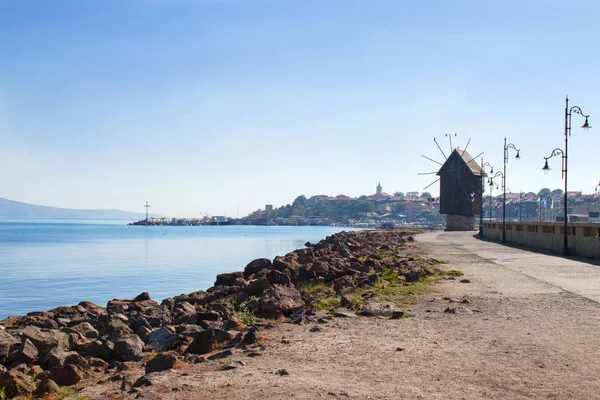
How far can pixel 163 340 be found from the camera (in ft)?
34.7

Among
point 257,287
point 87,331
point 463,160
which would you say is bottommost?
point 87,331

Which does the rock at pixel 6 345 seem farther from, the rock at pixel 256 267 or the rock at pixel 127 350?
the rock at pixel 256 267

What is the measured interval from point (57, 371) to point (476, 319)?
6772mm

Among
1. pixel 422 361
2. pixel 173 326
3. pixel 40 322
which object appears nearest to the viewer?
pixel 422 361

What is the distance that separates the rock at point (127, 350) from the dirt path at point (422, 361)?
1196 mm

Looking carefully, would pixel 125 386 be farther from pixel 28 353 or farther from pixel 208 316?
pixel 208 316

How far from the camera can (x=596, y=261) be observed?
25.4 m

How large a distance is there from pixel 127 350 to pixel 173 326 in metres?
2.21

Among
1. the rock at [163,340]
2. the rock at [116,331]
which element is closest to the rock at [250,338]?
the rock at [163,340]

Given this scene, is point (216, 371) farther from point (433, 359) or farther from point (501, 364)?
point (501, 364)

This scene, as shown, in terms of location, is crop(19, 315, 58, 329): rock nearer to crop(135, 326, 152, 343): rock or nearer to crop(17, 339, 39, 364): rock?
crop(135, 326, 152, 343): rock

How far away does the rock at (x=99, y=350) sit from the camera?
10031 mm

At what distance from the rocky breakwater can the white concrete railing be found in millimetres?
11050

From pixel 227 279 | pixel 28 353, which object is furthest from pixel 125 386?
pixel 227 279
